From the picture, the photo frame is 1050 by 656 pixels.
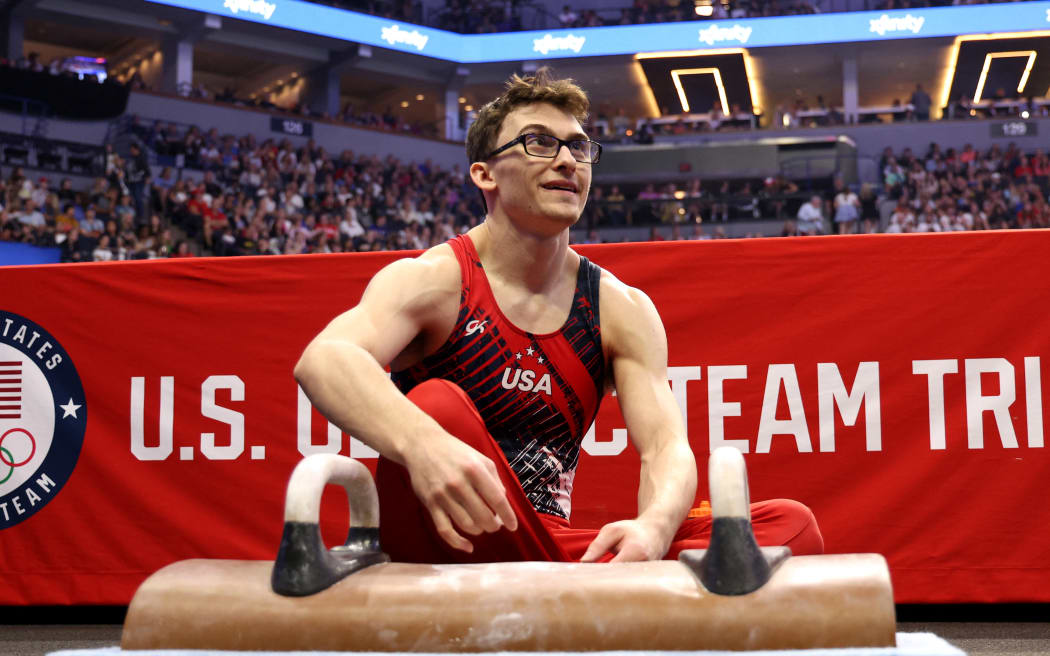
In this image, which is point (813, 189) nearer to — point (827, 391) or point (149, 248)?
point (149, 248)

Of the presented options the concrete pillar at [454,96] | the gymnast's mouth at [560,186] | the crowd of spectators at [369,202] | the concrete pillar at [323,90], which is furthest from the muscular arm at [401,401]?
the concrete pillar at [454,96]

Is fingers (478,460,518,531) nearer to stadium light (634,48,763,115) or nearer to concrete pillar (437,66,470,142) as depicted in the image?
stadium light (634,48,763,115)

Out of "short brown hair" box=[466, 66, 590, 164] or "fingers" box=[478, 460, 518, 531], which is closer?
"fingers" box=[478, 460, 518, 531]

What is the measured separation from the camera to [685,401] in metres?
3.48

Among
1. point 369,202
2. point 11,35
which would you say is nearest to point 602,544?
point 369,202

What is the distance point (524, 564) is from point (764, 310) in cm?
236

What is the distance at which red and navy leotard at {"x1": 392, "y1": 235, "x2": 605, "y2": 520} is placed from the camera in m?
1.98

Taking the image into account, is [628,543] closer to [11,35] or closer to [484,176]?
[484,176]

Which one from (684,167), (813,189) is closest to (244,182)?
(684,167)

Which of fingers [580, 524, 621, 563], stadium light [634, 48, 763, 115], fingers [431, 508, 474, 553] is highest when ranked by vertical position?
stadium light [634, 48, 763, 115]

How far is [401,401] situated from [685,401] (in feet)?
6.84

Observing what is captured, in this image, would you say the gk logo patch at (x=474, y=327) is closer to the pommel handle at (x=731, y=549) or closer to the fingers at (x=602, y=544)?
the fingers at (x=602, y=544)

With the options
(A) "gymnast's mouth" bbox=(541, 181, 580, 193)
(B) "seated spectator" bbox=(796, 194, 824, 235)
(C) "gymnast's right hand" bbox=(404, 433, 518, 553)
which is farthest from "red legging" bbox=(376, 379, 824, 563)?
(B) "seated spectator" bbox=(796, 194, 824, 235)

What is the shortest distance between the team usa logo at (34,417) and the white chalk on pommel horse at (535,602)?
2.64 m
